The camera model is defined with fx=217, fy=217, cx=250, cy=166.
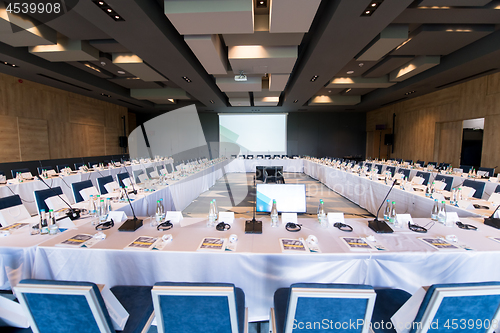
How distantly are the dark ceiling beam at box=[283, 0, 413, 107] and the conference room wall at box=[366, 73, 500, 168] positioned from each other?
17.2ft

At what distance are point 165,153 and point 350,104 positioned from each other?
11791mm

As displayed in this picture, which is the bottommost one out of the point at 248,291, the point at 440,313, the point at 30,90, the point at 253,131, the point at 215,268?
the point at 248,291

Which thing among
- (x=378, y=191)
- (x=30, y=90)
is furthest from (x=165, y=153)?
(x=378, y=191)

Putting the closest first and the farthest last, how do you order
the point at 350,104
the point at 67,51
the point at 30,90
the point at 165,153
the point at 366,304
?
the point at 366,304 → the point at 67,51 → the point at 30,90 → the point at 350,104 → the point at 165,153

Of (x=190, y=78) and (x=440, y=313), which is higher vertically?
(x=190, y=78)

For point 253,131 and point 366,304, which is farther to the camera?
point 253,131

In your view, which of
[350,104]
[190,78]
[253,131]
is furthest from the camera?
[253,131]

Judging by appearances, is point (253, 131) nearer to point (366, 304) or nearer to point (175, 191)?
point (175, 191)

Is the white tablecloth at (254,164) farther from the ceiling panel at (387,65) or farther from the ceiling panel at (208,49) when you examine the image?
the ceiling panel at (208,49)

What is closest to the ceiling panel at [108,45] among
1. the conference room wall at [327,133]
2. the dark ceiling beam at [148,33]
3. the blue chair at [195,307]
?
the dark ceiling beam at [148,33]

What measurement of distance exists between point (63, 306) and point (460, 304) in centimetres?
188

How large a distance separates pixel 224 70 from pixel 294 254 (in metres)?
5.65

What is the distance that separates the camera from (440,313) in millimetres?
1043

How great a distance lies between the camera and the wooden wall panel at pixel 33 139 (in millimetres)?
7509
